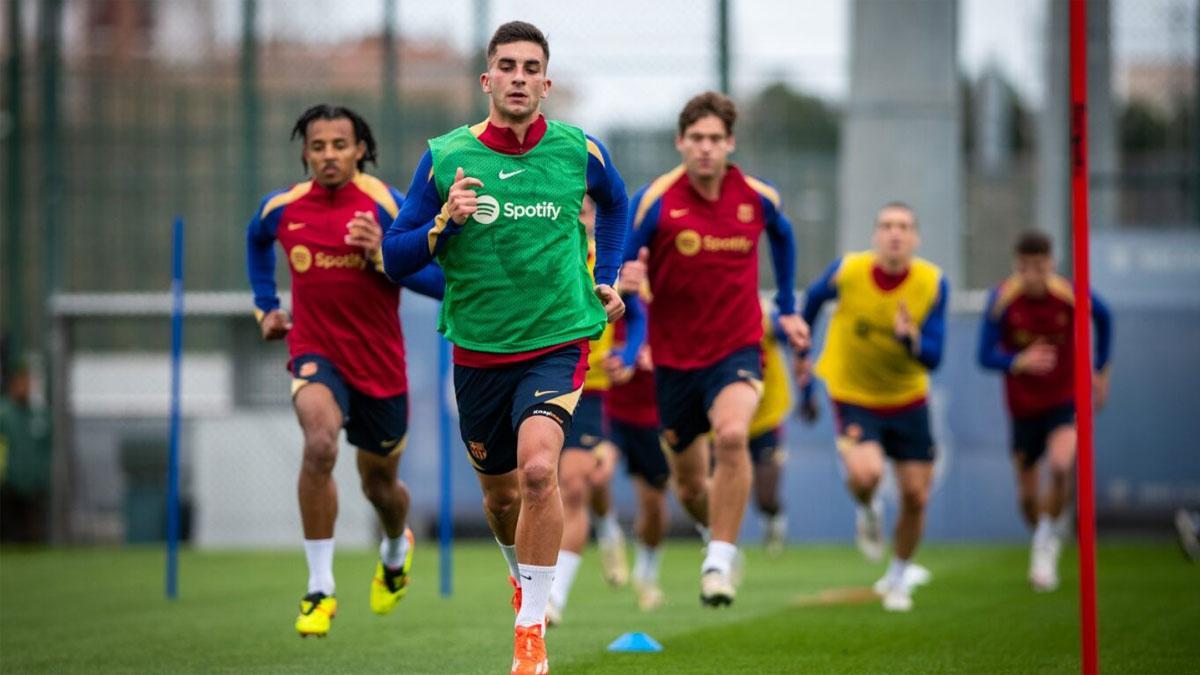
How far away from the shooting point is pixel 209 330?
2095 centimetres

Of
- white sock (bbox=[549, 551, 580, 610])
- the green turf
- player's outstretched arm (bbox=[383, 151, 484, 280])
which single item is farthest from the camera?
white sock (bbox=[549, 551, 580, 610])

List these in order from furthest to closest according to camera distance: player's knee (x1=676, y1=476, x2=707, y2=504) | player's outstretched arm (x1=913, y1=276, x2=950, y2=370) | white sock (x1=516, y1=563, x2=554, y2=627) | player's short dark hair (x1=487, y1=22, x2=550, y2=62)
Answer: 1. player's outstretched arm (x1=913, y1=276, x2=950, y2=370)
2. player's knee (x1=676, y1=476, x2=707, y2=504)
3. player's short dark hair (x1=487, y1=22, x2=550, y2=62)
4. white sock (x1=516, y1=563, x2=554, y2=627)

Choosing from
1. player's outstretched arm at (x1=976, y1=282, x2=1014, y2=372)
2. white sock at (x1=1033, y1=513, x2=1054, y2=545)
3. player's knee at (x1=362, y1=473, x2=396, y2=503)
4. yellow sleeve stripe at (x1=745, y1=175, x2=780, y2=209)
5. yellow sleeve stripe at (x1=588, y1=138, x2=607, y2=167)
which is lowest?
white sock at (x1=1033, y1=513, x2=1054, y2=545)

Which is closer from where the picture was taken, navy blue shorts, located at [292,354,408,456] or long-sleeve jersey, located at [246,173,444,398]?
navy blue shorts, located at [292,354,408,456]

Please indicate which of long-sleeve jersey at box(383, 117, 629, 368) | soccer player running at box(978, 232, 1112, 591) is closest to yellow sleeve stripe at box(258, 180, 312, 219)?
long-sleeve jersey at box(383, 117, 629, 368)

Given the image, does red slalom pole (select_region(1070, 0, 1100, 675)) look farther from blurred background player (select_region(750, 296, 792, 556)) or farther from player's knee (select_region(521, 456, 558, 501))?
blurred background player (select_region(750, 296, 792, 556))

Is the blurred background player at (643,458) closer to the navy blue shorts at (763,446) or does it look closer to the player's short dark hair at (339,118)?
the navy blue shorts at (763,446)

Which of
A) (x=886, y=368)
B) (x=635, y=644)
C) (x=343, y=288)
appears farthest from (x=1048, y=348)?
(x=343, y=288)

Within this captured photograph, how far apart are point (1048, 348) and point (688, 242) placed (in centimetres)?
455

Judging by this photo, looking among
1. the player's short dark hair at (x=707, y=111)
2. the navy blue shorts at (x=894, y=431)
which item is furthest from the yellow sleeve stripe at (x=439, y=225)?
the navy blue shorts at (x=894, y=431)

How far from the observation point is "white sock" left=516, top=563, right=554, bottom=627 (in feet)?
22.1

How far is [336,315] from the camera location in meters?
8.87

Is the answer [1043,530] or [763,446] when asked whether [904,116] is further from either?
[1043,530]

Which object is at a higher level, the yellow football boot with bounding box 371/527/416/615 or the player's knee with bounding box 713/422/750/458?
the player's knee with bounding box 713/422/750/458
